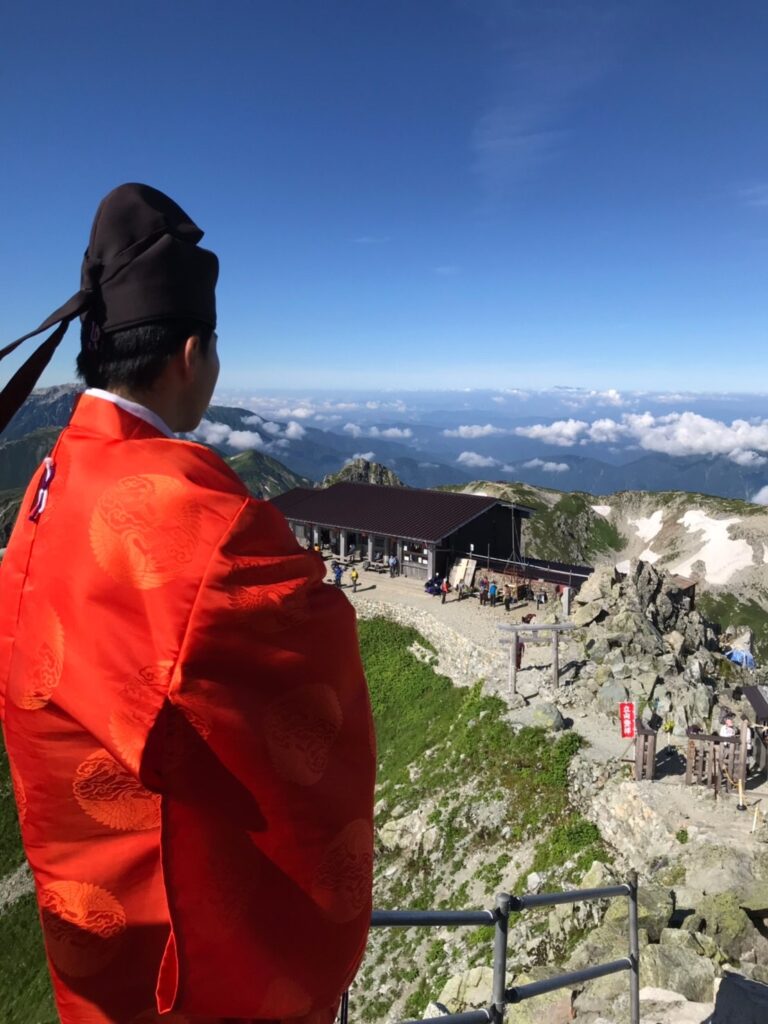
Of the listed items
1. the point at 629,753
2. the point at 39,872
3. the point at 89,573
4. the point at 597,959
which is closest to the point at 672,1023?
the point at 597,959

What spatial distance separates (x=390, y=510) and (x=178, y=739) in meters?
36.9

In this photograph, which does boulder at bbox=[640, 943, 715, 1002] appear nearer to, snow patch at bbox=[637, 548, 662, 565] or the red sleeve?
the red sleeve

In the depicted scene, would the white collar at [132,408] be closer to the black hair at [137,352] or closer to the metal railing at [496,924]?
the black hair at [137,352]

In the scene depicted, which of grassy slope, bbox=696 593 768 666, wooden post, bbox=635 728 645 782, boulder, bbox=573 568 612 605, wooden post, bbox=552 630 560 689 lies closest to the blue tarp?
boulder, bbox=573 568 612 605

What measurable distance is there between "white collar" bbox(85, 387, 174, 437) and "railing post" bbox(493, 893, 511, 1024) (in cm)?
331

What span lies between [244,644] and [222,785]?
32 centimetres

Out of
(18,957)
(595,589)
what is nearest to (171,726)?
(18,957)

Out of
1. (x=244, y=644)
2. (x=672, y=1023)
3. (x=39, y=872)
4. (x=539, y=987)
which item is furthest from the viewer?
(x=672, y=1023)

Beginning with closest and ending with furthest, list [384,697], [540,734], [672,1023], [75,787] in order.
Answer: [75,787]
[672,1023]
[540,734]
[384,697]

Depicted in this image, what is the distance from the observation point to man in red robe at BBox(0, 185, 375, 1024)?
1396 millimetres

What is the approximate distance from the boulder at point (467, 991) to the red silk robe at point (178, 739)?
9.73m

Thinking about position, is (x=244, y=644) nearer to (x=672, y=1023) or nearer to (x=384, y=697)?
(x=672, y=1023)

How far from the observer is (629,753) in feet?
53.8

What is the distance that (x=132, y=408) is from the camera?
1.71 metres
